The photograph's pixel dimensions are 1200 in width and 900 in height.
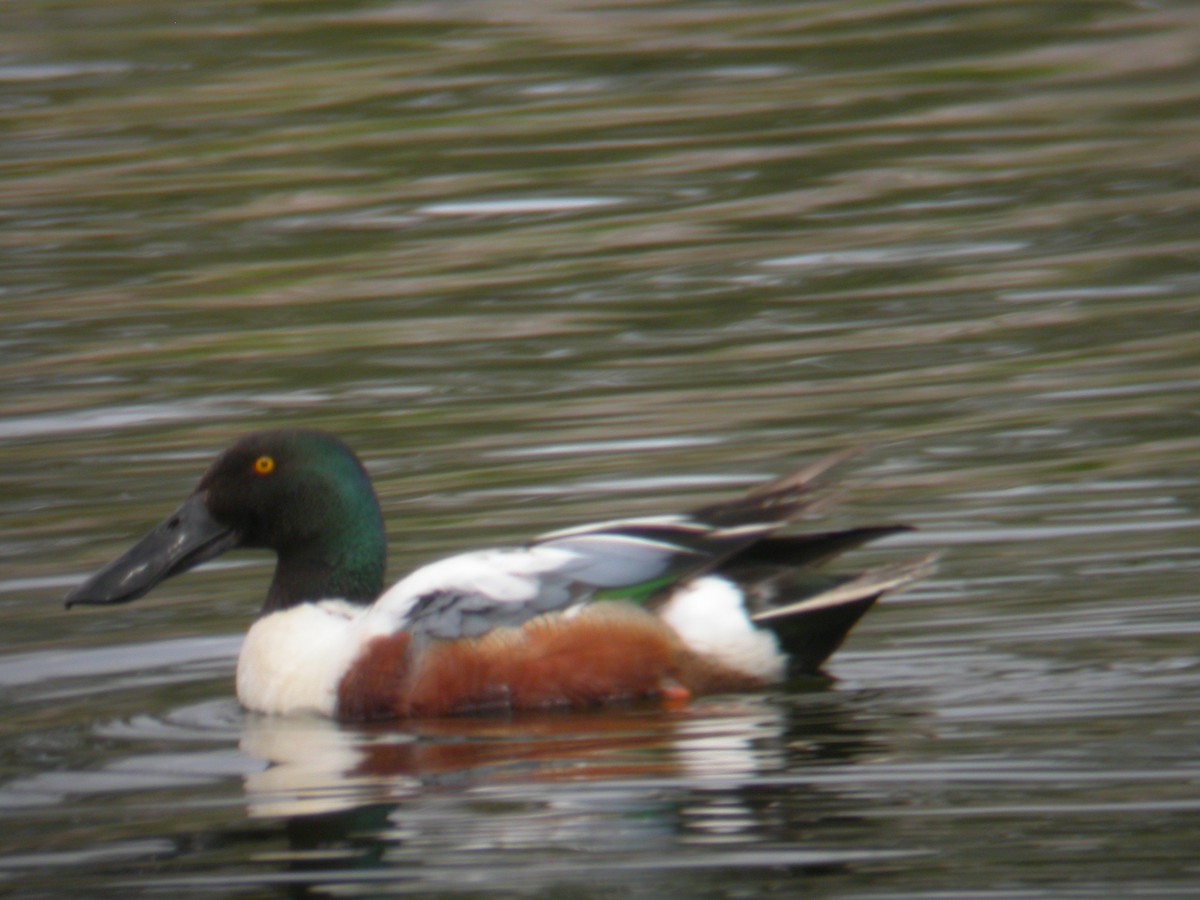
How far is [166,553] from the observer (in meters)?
6.96

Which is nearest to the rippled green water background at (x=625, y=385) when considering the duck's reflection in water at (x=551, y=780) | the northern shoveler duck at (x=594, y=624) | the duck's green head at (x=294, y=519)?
the duck's reflection in water at (x=551, y=780)

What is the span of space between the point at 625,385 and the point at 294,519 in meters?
2.94

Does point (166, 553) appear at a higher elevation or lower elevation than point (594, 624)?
higher

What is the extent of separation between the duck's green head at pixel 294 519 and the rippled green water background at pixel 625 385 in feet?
0.83

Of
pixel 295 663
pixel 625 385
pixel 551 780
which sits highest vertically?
pixel 625 385

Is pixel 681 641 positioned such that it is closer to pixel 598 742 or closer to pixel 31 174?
pixel 598 742

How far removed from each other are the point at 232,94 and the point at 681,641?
1087 cm

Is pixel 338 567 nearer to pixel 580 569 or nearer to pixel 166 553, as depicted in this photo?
pixel 166 553

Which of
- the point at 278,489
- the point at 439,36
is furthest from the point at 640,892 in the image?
the point at 439,36

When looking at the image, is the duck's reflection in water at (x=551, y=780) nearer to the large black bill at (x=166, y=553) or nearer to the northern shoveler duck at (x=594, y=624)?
the northern shoveler duck at (x=594, y=624)

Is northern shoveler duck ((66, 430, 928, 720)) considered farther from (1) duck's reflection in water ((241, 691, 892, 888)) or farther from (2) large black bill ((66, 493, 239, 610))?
(2) large black bill ((66, 493, 239, 610))

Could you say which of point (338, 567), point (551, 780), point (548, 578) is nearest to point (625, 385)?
point (338, 567)

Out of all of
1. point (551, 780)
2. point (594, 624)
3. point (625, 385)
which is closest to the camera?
point (551, 780)

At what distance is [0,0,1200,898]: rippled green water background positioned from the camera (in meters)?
5.27
